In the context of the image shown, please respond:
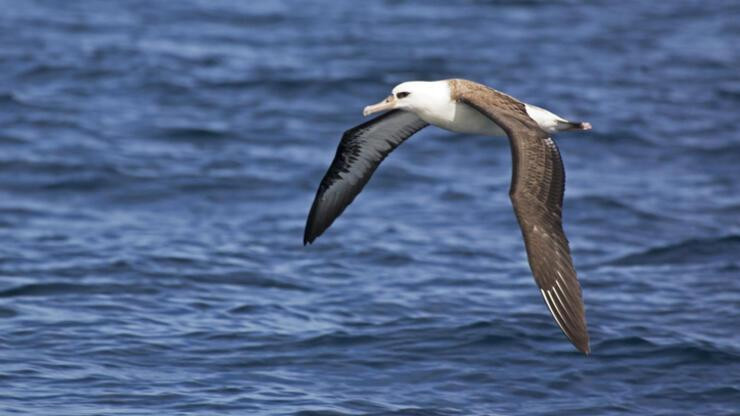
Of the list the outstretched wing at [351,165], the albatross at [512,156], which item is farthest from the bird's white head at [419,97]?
the outstretched wing at [351,165]

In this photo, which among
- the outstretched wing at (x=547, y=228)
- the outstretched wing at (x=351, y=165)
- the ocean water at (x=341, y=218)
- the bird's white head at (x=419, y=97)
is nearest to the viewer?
the outstretched wing at (x=547, y=228)

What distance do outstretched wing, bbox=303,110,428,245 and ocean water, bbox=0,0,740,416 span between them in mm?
1003

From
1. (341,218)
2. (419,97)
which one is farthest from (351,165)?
(341,218)

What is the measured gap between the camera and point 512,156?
31.1ft

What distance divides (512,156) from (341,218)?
6052 mm

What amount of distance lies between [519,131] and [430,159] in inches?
326

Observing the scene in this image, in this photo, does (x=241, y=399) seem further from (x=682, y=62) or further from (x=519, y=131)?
(x=682, y=62)

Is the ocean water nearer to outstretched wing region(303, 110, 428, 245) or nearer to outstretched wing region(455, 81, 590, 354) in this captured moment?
outstretched wing region(303, 110, 428, 245)

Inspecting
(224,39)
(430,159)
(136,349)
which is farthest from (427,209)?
(224,39)

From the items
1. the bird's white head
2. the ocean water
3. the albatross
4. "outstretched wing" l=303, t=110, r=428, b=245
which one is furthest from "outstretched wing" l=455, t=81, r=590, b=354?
"outstretched wing" l=303, t=110, r=428, b=245

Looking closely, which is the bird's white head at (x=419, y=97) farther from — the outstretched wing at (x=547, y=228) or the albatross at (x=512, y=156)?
the outstretched wing at (x=547, y=228)

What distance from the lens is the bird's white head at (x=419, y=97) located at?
34.7 ft

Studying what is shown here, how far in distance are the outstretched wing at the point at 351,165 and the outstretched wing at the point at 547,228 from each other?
88.3 inches

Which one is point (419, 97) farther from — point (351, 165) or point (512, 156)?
point (351, 165)
